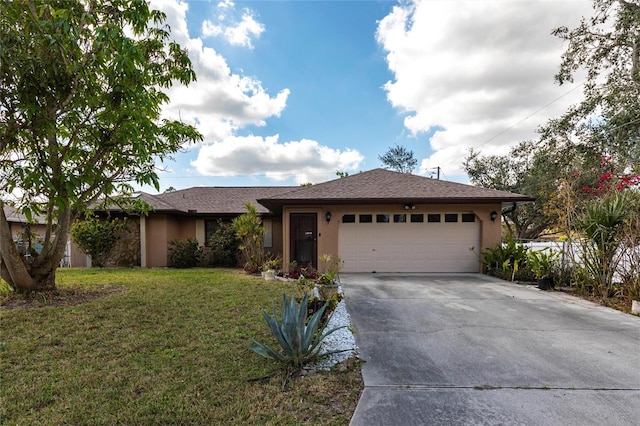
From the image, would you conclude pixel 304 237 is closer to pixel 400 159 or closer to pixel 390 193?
pixel 390 193

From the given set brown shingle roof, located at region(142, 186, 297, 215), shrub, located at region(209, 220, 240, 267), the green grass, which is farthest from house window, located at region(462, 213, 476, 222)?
shrub, located at region(209, 220, 240, 267)

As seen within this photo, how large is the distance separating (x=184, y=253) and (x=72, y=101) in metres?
8.33

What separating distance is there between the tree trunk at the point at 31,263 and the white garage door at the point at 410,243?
756cm

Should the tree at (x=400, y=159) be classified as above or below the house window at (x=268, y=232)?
above

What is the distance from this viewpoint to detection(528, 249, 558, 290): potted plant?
8.02 metres

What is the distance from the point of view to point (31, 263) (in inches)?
271

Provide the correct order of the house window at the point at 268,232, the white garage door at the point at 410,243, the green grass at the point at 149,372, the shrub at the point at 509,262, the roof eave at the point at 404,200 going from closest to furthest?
the green grass at the point at 149,372, the shrub at the point at 509,262, the roof eave at the point at 404,200, the white garage door at the point at 410,243, the house window at the point at 268,232

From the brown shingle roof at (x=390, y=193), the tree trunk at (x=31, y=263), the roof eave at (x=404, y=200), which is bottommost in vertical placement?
the tree trunk at (x=31, y=263)

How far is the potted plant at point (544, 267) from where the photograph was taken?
8.02 m

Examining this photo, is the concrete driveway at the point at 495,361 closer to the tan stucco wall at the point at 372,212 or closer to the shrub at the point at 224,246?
the tan stucco wall at the point at 372,212

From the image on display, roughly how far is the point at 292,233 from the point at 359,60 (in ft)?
23.6

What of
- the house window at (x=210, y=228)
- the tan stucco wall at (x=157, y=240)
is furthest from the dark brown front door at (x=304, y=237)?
the tan stucco wall at (x=157, y=240)

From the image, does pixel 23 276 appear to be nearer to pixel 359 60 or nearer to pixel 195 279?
pixel 195 279

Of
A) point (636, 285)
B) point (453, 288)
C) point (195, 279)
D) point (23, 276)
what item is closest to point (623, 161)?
point (636, 285)
